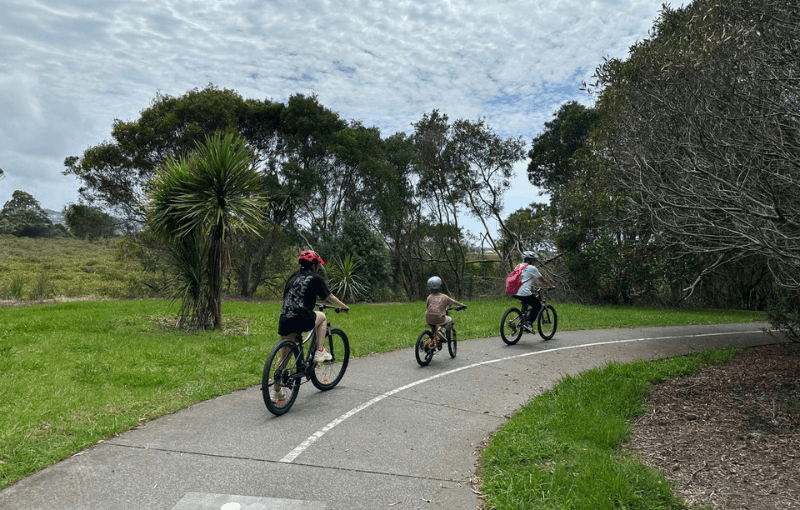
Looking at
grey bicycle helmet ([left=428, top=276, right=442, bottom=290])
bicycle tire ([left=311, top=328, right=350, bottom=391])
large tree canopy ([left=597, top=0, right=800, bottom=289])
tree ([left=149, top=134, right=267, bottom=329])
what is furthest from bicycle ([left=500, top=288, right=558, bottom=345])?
tree ([left=149, top=134, right=267, bottom=329])

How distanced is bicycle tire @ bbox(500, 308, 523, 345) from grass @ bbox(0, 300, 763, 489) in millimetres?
1240

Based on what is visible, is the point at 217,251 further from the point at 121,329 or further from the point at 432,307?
the point at 432,307

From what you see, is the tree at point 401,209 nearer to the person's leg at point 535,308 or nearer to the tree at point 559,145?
the tree at point 559,145

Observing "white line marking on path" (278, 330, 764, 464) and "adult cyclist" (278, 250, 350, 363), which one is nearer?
"white line marking on path" (278, 330, 764, 464)

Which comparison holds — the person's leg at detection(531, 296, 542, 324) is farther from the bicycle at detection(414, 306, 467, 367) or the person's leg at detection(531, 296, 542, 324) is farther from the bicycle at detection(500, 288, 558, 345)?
the bicycle at detection(414, 306, 467, 367)

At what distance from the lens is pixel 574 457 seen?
510 cm

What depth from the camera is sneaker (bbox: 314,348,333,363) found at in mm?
7072

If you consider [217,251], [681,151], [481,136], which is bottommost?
[217,251]

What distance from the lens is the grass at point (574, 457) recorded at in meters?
4.24

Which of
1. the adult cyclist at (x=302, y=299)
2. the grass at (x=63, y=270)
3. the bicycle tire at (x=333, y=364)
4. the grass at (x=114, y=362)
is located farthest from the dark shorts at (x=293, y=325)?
the grass at (x=63, y=270)

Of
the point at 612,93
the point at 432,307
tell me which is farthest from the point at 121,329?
the point at 612,93

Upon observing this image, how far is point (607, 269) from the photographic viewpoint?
21.6 meters

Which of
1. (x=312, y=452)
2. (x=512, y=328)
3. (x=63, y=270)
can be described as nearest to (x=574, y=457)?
(x=312, y=452)

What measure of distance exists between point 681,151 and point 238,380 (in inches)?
334
